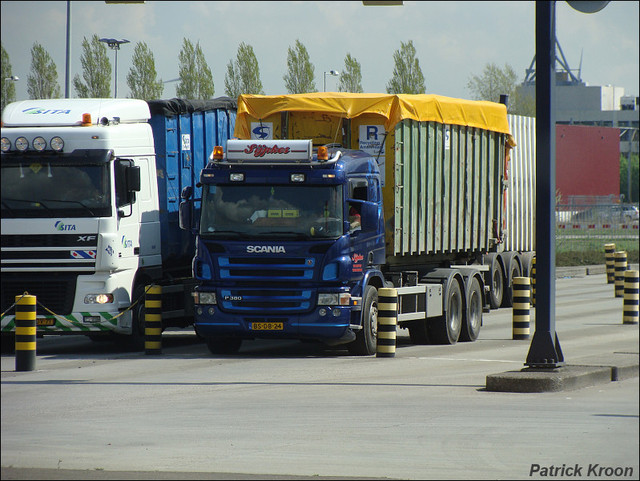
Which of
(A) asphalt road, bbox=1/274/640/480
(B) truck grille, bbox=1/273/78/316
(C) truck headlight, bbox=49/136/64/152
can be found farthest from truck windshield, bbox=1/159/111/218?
(A) asphalt road, bbox=1/274/640/480

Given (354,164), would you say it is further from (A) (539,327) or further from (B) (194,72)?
(B) (194,72)

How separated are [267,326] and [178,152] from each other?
4.09 m

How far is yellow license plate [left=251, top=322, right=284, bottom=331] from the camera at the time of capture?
15.9 m

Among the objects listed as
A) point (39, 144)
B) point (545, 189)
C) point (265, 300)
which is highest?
point (39, 144)

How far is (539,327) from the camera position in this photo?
12562 mm

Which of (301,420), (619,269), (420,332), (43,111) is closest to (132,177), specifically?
(43,111)

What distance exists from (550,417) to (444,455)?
6.80 feet

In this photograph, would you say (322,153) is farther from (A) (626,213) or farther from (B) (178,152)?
(A) (626,213)

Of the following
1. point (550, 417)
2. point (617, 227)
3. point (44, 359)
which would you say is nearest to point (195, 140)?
point (44, 359)

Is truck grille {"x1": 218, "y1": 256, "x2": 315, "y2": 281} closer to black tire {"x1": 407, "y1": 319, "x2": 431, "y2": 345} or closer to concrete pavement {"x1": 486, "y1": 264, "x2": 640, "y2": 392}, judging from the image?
black tire {"x1": 407, "y1": 319, "x2": 431, "y2": 345}

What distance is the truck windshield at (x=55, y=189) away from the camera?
1625cm

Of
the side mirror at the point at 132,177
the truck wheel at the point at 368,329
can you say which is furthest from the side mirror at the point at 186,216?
the truck wheel at the point at 368,329

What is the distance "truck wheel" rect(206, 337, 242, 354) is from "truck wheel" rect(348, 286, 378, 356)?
1.76 m

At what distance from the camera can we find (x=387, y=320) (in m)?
16.2
